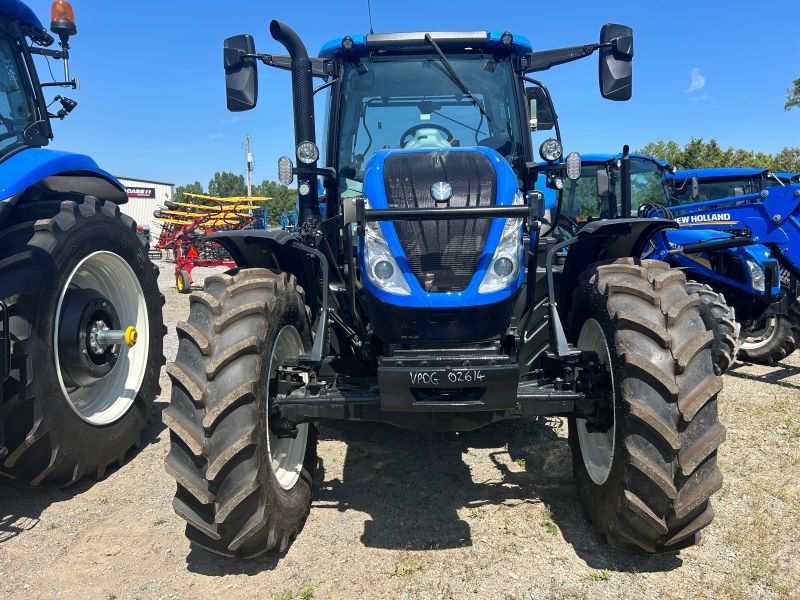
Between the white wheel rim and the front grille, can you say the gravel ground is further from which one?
the front grille

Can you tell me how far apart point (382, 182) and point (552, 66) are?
180 centimetres

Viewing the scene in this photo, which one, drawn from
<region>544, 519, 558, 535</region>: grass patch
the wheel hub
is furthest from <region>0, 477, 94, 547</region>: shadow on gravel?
<region>544, 519, 558, 535</region>: grass patch

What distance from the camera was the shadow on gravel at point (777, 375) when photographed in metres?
5.48

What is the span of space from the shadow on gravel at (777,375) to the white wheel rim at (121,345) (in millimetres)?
5621

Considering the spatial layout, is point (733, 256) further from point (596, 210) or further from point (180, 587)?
point (180, 587)

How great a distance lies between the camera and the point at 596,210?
29.7 feet

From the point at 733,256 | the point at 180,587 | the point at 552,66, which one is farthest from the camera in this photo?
the point at 733,256

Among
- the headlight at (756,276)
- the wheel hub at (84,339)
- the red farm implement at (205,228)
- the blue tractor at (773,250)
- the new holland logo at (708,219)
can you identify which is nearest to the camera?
the wheel hub at (84,339)

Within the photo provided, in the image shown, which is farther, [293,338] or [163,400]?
[163,400]

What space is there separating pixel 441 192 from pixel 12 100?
3.05 m

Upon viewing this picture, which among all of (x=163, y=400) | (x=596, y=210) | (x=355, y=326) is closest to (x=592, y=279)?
(x=355, y=326)

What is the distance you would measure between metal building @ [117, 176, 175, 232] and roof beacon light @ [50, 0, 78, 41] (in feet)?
153

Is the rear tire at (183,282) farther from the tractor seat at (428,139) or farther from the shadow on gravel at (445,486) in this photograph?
the tractor seat at (428,139)

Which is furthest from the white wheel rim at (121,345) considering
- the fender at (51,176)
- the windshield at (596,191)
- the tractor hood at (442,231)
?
the windshield at (596,191)
